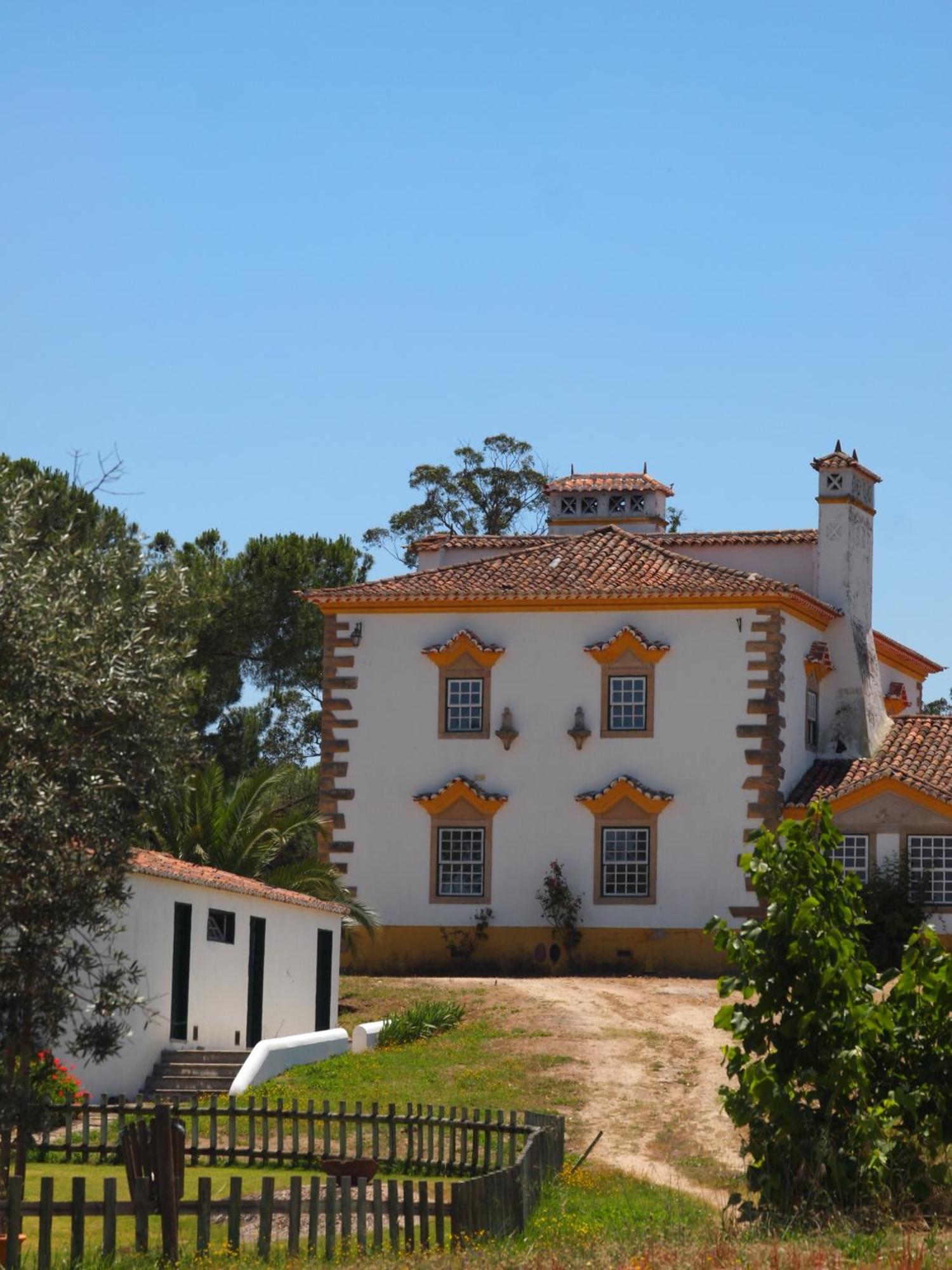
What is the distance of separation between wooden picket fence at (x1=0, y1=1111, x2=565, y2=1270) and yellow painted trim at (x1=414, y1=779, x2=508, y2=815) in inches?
773

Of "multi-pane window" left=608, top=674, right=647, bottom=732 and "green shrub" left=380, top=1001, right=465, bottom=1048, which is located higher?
"multi-pane window" left=608, top=674, right=647, bottom=732

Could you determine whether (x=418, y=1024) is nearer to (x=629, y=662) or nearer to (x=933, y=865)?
(x=629, y=662)

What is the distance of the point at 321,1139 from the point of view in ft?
77.5

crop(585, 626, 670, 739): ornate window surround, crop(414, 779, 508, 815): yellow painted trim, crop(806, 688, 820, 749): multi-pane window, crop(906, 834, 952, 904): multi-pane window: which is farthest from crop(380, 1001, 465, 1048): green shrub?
crop(806, 688, 820, 749): multi-pane window

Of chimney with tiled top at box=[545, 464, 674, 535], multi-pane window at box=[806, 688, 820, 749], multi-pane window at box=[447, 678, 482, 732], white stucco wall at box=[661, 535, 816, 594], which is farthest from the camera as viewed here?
chimney with tiled top at box=[545, 464, 674, 535]

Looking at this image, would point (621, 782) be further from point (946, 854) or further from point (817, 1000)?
point (817, 1000)

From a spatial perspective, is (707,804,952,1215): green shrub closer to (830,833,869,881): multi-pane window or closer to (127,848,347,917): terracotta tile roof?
(127,848,347,917): terracotta tile roof

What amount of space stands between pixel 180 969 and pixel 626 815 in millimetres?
11574

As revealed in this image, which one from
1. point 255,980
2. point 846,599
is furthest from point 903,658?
point 255,980

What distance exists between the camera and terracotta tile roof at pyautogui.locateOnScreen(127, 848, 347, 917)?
29.1m

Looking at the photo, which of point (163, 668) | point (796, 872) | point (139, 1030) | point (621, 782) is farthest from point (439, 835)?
point (163, 668)

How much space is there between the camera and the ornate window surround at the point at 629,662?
39.0 meters

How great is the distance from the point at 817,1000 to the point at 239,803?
67.7 feet

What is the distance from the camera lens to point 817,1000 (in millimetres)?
17531
